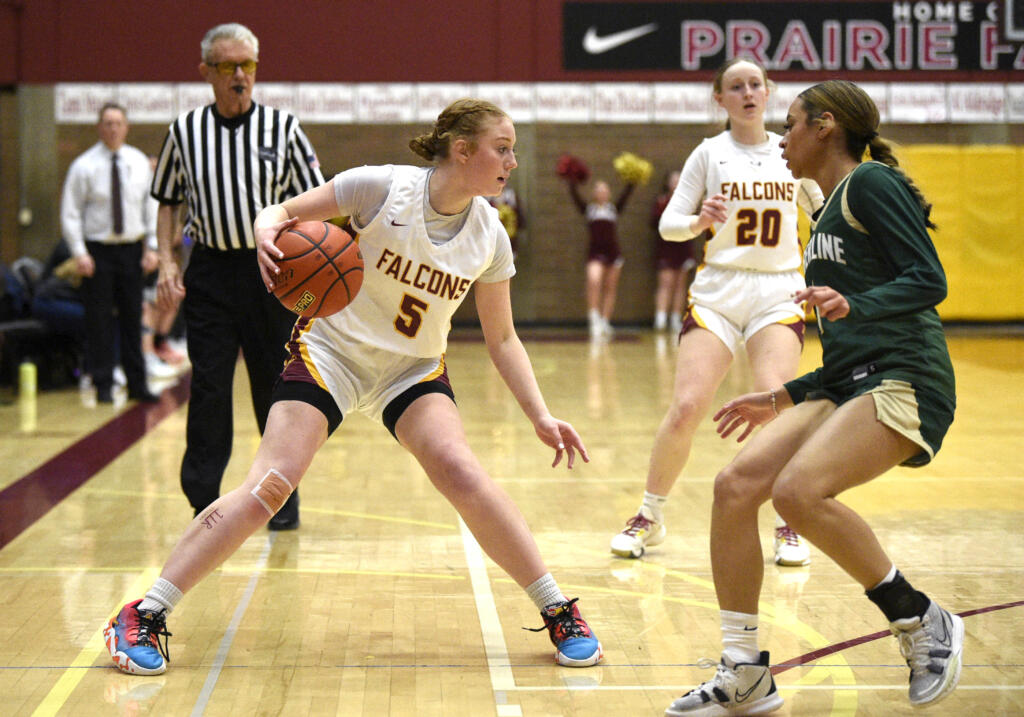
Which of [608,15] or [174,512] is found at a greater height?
[608,15]

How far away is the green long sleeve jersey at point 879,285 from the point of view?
305cm

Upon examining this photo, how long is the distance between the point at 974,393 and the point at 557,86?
869 centimetres

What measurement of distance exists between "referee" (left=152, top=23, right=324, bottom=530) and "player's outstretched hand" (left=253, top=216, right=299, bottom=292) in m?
1.51

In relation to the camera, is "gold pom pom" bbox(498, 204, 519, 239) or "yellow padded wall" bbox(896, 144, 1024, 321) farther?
"yellow padded wall" bbox(896, 144, 1024, 321)

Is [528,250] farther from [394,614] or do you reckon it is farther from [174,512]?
[394,614]

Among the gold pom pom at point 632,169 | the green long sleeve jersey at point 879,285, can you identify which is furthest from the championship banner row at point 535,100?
the green long sleeve jersey at point 879,285

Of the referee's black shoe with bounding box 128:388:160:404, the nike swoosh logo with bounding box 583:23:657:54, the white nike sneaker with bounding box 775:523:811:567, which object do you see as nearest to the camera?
the white nike sneaker with bounding box 775:523:811:567

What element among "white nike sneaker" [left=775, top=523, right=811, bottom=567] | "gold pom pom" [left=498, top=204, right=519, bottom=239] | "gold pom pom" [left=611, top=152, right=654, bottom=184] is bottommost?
"white nike sneaker" [left=775, top=523, right=811, bottom=567]

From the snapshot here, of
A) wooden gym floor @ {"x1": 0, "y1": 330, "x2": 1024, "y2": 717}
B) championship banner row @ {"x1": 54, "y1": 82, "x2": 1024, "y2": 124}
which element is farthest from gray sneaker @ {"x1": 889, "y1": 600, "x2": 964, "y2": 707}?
championship banner row @ {"x1": 54, "y1": 82, "x2": 1024, "y2": 124}

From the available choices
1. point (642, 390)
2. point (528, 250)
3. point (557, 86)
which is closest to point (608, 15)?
point (557, 86)

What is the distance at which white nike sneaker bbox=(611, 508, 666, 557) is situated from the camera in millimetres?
4961

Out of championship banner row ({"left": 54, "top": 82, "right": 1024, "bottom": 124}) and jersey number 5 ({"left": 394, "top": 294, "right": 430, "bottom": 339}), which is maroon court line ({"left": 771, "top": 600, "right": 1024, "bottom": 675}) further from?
championship banner row ({"left": 54, "top": 82, "right": 1024, "bottom": 124})

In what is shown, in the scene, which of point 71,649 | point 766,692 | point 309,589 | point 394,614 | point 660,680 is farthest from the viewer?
point 309,589

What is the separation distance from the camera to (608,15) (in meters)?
17.0
